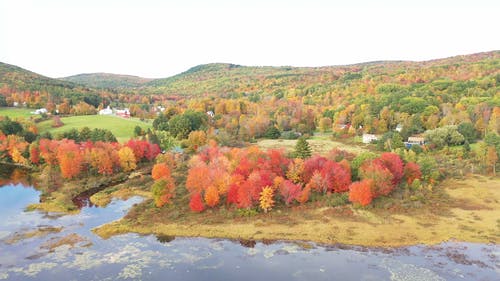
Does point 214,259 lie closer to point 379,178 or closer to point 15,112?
point 379,178

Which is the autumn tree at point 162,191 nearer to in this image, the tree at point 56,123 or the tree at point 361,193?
the tree at point 361,193

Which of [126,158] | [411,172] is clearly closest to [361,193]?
[411,172]

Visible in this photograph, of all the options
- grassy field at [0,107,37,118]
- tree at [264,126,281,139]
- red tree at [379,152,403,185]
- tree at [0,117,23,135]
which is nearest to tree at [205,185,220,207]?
red tree at [379,152,403,185]

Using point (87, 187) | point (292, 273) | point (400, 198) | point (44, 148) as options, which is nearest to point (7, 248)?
point (87, 187)

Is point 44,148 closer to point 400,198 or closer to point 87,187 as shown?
point 87,187

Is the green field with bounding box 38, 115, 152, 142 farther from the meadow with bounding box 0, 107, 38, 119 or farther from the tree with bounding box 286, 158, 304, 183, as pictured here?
the tree with bounding box 286, 158, 304, 183

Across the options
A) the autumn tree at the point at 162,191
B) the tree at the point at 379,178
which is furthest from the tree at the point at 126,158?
the tree at the point at 379,178
